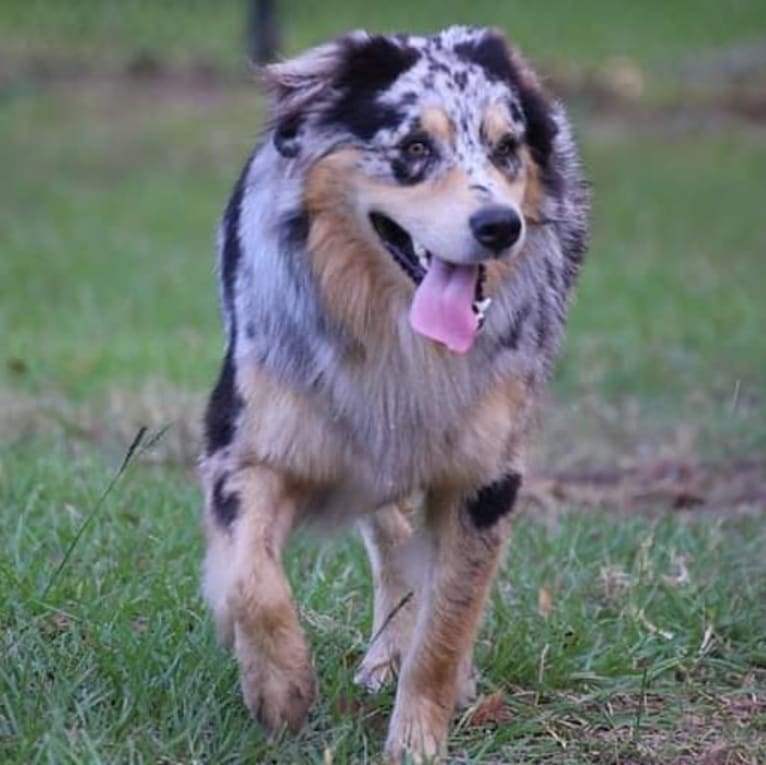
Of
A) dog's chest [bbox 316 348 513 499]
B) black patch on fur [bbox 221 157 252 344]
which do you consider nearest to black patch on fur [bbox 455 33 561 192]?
dog's chest [bbox 316 348 513 499]

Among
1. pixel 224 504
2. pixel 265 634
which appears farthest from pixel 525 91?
pixel 265 634

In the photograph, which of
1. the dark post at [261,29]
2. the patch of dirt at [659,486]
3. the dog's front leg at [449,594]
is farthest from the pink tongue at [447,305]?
the dark post at [261,29]

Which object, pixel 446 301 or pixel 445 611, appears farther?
pixel 445 611

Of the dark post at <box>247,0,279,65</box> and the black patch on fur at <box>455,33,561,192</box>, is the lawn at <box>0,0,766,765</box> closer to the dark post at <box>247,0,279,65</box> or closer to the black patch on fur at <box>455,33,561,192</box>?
the black patch on fur at <box>455,33,561,192</box>

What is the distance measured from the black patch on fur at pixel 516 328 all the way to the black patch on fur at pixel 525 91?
0.94ft

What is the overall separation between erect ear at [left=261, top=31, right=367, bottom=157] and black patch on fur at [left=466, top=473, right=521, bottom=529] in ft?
2.99

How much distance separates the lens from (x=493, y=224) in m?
4.34

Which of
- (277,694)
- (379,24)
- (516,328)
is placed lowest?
(379,24)

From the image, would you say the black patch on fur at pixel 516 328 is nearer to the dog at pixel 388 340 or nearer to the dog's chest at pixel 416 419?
the dog at pixel 388 340

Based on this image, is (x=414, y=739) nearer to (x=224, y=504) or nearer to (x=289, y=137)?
(x=224, y=504)

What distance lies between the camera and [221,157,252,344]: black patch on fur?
5023 millimetres

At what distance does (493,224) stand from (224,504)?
0.93m

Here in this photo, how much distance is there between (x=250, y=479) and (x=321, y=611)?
91 cm

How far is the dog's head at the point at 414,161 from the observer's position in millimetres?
4465
